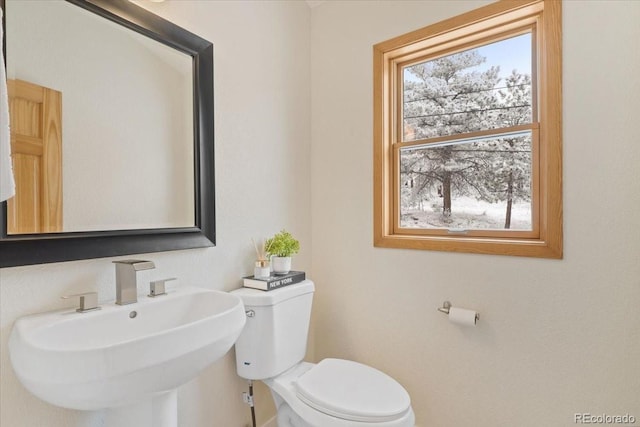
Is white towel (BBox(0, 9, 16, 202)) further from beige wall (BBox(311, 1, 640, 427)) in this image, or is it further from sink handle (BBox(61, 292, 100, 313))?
beige wall (BBox(311, 1, 640, 427))

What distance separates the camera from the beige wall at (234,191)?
0.91 meters

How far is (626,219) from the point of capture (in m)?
1.18

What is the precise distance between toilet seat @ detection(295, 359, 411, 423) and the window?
2.14ft

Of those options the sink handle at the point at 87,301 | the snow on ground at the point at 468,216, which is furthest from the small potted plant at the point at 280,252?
the sink handle at the point at 87,301

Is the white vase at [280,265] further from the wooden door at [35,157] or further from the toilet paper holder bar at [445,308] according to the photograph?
the wooden door at [35,157]

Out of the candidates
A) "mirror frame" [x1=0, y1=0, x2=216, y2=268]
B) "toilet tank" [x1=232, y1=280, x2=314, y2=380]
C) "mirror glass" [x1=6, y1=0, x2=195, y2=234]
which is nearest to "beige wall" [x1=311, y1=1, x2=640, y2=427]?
"toilet tank" [x1=232, y1=280, x2=314, y2=380]

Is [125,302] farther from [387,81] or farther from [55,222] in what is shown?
[387,81]

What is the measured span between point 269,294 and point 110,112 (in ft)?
2.92

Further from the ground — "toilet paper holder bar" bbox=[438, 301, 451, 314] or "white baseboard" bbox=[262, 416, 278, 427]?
A: "toilet paper holder bar" bbox=[438, 301, 451, 314]

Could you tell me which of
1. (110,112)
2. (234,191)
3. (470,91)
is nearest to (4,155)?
(110,112)

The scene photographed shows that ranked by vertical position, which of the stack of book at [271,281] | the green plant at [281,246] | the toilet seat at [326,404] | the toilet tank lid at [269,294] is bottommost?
the toilet seat at [326,404]

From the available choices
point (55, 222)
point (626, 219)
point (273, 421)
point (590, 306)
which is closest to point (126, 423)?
point (55, 222)

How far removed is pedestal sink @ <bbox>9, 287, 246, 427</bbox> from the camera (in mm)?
687

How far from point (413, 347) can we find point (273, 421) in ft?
2.75
